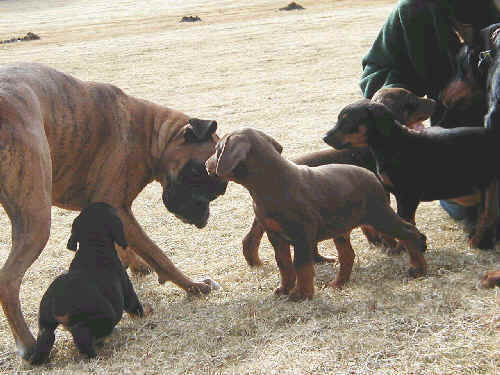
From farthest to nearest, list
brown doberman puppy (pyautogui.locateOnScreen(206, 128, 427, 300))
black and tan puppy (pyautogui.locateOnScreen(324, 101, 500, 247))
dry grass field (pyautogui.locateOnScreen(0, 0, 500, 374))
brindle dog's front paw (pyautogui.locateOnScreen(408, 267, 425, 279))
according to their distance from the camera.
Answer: black and tan puppy (pyautogui.locateOnScreen(324, 101, 500, 247)) → brindle dog's front paw (pyautogui.locateOnScreen(408, 267, 425, 279)) → brown doberman puppy (pyautogui.locateOnScreen(206, 128, 427, 300)) → dry grass field (pyautogui.locateOnScreen(0, 0, 500, 374))

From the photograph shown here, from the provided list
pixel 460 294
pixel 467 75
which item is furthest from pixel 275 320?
pixel 467 75

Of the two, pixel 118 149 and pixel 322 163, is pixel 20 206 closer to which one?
pixel 118 149

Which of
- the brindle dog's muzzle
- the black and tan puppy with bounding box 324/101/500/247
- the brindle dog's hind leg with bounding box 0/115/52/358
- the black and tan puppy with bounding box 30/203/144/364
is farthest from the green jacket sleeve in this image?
the brindle dog's hind leg with bounding box 0/115/52/358

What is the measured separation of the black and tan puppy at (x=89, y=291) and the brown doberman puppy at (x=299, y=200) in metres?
0.77

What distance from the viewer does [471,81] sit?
5160 millimetres

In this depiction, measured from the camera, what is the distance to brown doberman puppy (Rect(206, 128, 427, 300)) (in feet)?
13.2

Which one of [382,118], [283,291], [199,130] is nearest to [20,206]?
[199,130]

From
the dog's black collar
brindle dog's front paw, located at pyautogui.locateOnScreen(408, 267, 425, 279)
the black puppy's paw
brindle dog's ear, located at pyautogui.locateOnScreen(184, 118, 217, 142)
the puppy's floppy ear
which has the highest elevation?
the dog's black collar

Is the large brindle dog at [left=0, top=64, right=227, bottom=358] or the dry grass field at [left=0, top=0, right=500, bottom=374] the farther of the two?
the large brindle dog at [left=0, top=64, right=227, bottom=358]

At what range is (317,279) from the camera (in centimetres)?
470

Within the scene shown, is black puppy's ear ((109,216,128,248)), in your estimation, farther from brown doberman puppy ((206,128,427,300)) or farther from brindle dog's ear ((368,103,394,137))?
brindle dog's ear ((368,103,394,137))

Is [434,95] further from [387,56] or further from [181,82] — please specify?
[181,82]

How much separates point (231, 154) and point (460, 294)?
5.46ft

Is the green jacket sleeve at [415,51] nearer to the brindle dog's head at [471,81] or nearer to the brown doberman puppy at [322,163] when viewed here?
the brindle dog's head at [471,81]
